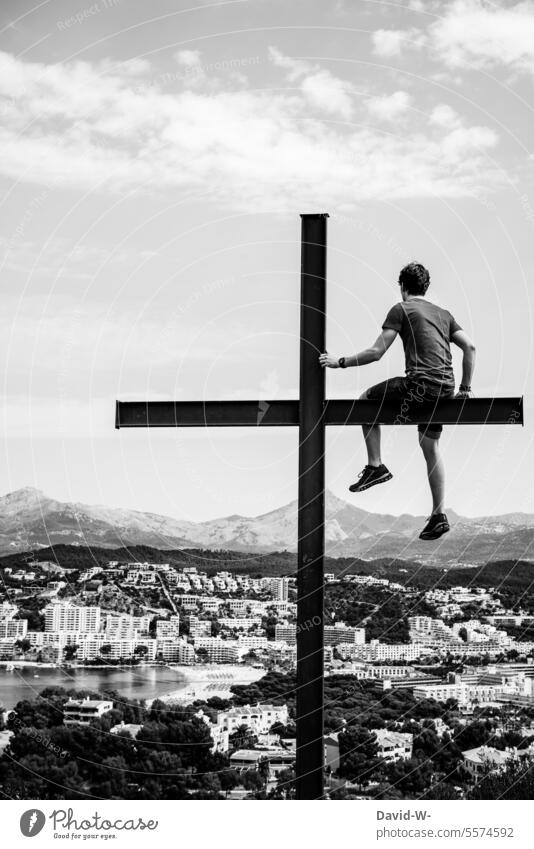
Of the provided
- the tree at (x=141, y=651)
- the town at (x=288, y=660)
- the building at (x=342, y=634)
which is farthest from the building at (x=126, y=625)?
the building at (x=342, y=634)

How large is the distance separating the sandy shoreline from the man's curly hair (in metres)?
9.48

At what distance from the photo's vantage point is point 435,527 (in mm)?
9305

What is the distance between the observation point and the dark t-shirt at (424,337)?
9.10 meters

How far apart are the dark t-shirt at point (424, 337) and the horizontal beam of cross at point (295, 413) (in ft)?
0.98

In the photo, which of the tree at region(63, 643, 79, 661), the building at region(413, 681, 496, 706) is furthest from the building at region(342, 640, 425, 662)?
the tree at region(63, 643, 79, 661)

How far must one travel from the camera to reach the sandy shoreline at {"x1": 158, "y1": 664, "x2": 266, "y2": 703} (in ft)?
57.2

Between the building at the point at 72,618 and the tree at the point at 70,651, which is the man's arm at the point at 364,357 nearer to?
the building at the point at 72,618

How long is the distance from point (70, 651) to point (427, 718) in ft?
22.9

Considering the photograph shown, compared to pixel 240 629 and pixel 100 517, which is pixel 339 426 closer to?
pixel 100 517

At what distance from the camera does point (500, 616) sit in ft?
59.9

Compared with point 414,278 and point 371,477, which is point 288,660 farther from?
point 414,278

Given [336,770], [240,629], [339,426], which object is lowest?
[336,770]
